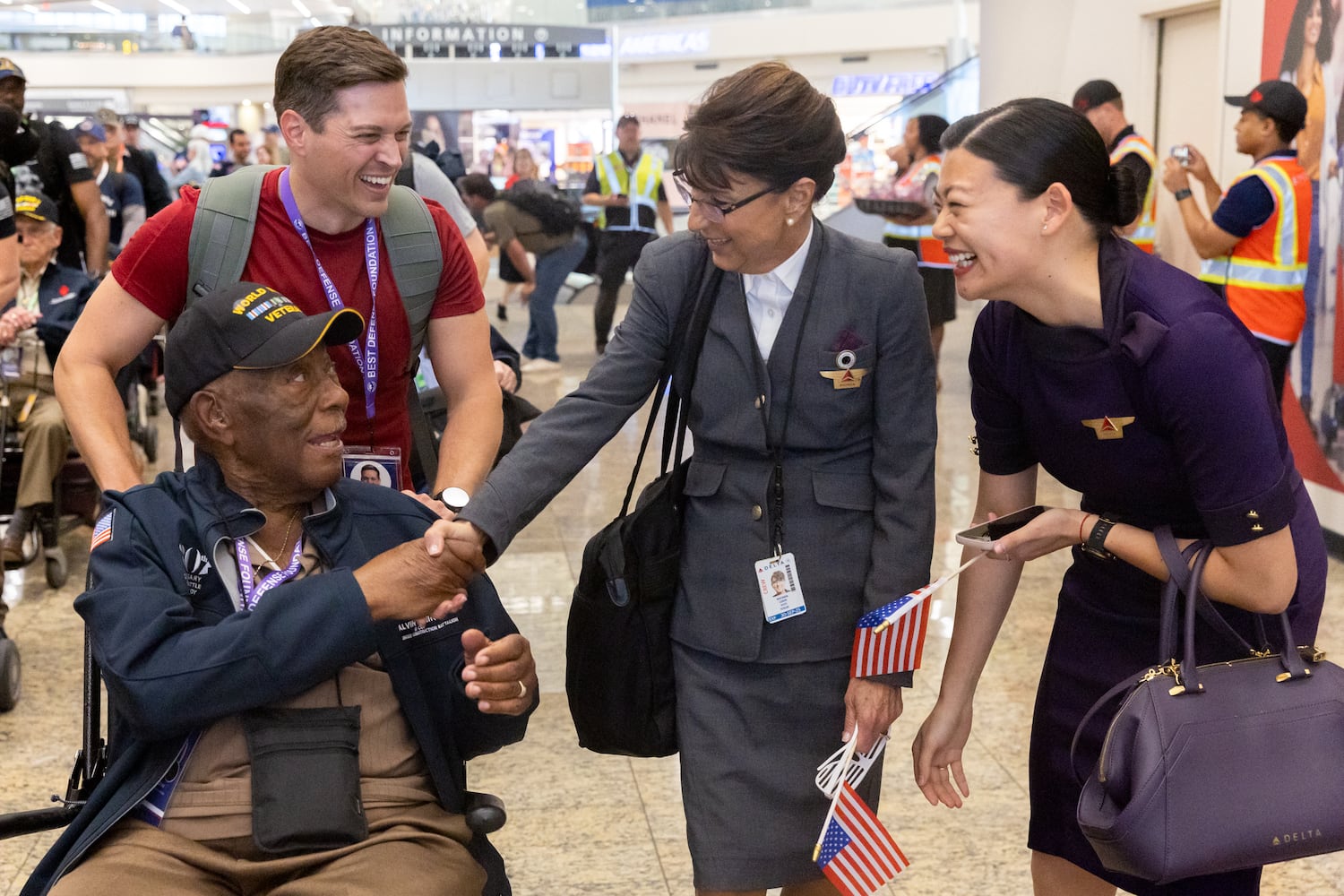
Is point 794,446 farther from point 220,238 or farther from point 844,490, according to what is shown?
point 220,238

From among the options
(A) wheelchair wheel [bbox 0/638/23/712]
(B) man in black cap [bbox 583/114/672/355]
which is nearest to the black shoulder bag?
(A) wheelchair wheel [bbox 0/638/23/712]

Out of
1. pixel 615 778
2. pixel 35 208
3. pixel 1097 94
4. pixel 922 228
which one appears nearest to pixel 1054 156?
pixel 615 778

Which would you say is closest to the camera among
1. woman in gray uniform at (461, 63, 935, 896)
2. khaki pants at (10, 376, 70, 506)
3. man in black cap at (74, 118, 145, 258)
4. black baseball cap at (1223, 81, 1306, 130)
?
woman in gray uniform at (461, 63, 935, 896)

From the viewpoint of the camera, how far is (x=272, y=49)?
111 ft

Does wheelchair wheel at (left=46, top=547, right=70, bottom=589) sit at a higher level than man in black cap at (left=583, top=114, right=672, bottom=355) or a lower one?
lower

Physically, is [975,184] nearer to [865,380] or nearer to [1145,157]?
[865,380]

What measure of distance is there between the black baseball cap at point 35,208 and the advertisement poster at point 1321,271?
5178 mm

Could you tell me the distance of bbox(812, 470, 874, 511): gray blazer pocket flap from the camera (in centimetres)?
225

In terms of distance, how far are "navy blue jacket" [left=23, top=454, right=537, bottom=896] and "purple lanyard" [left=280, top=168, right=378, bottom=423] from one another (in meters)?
0.40

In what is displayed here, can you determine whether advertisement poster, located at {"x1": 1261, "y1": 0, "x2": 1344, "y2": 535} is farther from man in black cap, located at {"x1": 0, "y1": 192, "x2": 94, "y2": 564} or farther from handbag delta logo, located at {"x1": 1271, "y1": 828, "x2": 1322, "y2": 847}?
man in black cap, located at {"x1": 0, "y1": 192, "x2": 94, "y2": 564}

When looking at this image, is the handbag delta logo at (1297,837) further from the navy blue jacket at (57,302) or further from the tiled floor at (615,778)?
the navy blue jacket at (57,302)

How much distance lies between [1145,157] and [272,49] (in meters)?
30.1

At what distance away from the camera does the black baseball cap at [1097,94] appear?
23.9 ft

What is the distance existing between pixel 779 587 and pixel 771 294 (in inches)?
18.2
